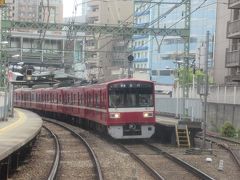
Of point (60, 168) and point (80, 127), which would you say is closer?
point (60, 168)


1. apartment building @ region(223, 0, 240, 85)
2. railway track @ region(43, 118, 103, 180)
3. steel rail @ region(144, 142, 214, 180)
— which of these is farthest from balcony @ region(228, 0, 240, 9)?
railway track @ region(43, 118, 103, 180)

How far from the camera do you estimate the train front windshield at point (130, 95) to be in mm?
24281

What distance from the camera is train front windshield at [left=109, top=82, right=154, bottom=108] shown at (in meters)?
24.3

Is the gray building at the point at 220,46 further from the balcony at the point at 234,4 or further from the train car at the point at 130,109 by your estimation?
the train car at the point at 130,109

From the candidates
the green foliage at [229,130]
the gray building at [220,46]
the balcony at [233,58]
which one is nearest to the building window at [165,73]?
the gray building at [220,46]

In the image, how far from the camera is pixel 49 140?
26.5 m

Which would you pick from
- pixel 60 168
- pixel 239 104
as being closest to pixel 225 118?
pixel 239 104

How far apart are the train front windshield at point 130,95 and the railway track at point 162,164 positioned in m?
2.09

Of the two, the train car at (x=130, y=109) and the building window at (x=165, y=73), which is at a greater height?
the train car at (x=130, y=109)

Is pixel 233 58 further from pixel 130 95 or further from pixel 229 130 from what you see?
pixel 130 95

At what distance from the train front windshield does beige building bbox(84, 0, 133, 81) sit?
56.6 ft

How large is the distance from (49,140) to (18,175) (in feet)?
39.2

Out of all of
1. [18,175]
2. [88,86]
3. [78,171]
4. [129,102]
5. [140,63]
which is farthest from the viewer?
[140,63]

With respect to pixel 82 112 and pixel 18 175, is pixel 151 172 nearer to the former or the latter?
pixel 18 175
